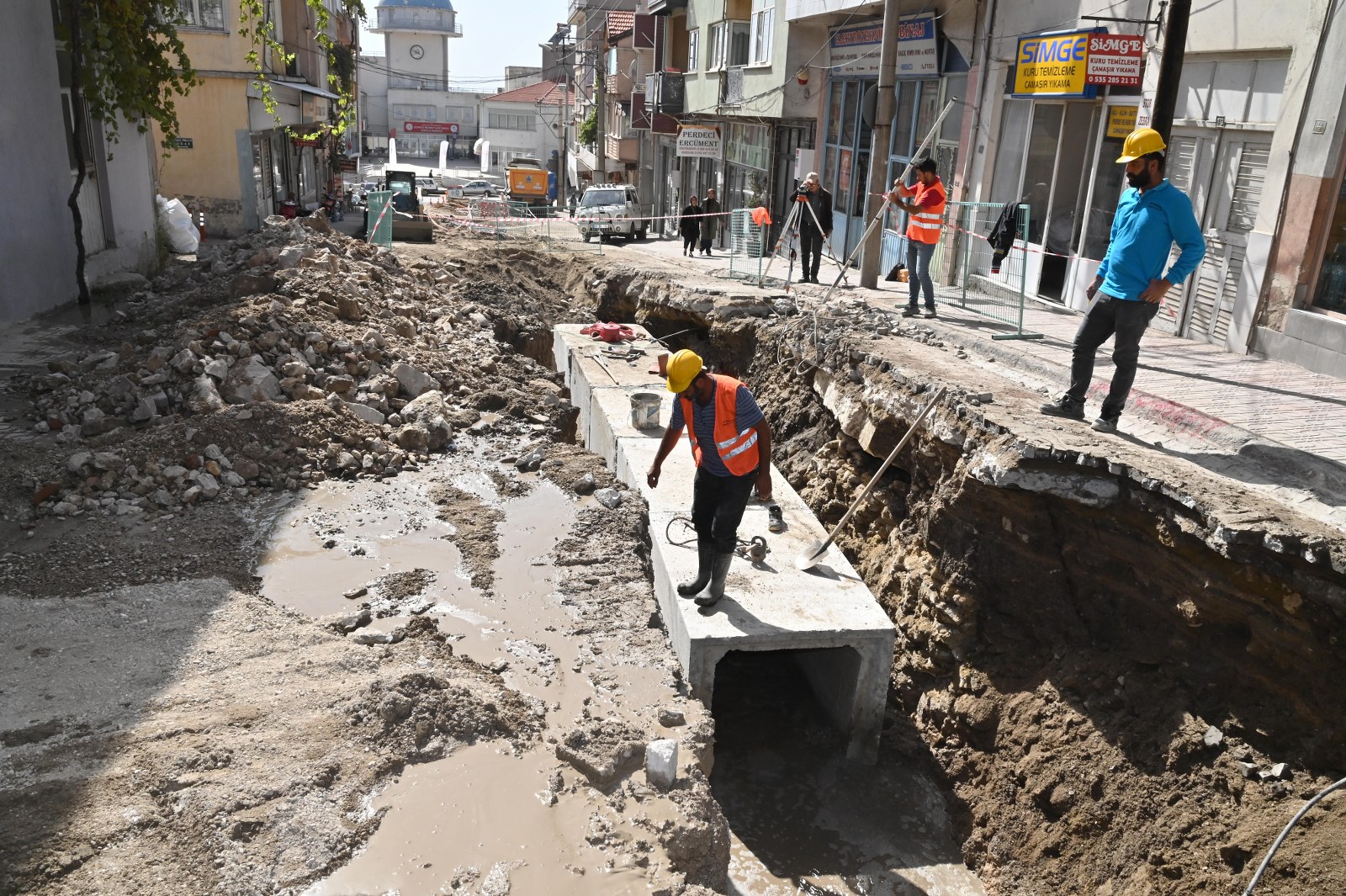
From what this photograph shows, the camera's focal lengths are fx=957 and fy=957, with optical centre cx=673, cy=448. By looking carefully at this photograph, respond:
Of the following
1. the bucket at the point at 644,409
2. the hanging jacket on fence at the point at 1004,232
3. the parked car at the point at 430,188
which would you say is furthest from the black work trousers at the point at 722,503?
the parked car at the point at 430,188

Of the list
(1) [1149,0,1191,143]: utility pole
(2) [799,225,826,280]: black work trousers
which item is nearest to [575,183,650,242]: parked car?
(2) [799,225,826,280]: black work trousers

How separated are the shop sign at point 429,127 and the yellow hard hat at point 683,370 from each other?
83806 millimetres

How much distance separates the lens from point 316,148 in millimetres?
38656

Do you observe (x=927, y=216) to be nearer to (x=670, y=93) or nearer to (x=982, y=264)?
(x=982, y=264)

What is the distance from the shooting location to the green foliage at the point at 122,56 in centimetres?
1278

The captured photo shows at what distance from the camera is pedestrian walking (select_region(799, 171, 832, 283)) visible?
14789 millimetres

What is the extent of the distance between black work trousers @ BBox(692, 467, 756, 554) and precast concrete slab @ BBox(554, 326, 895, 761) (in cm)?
59

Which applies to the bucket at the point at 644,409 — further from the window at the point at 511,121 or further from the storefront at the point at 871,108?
the window at the point at 511,121

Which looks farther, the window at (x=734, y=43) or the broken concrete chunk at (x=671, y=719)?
the window at (x=734, y=43)

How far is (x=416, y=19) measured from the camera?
91.4 m

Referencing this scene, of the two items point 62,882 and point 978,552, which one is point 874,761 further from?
point 62,882

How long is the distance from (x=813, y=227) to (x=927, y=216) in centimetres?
359

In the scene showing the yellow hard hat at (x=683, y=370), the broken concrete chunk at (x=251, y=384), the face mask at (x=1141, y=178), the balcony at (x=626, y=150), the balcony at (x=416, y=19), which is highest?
the balcony at (x=416, y=19)

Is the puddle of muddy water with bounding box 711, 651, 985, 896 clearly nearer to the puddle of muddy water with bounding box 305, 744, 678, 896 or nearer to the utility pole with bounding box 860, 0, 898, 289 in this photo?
the puddle of muddy water with bounding box 305, 744, 678, 896
